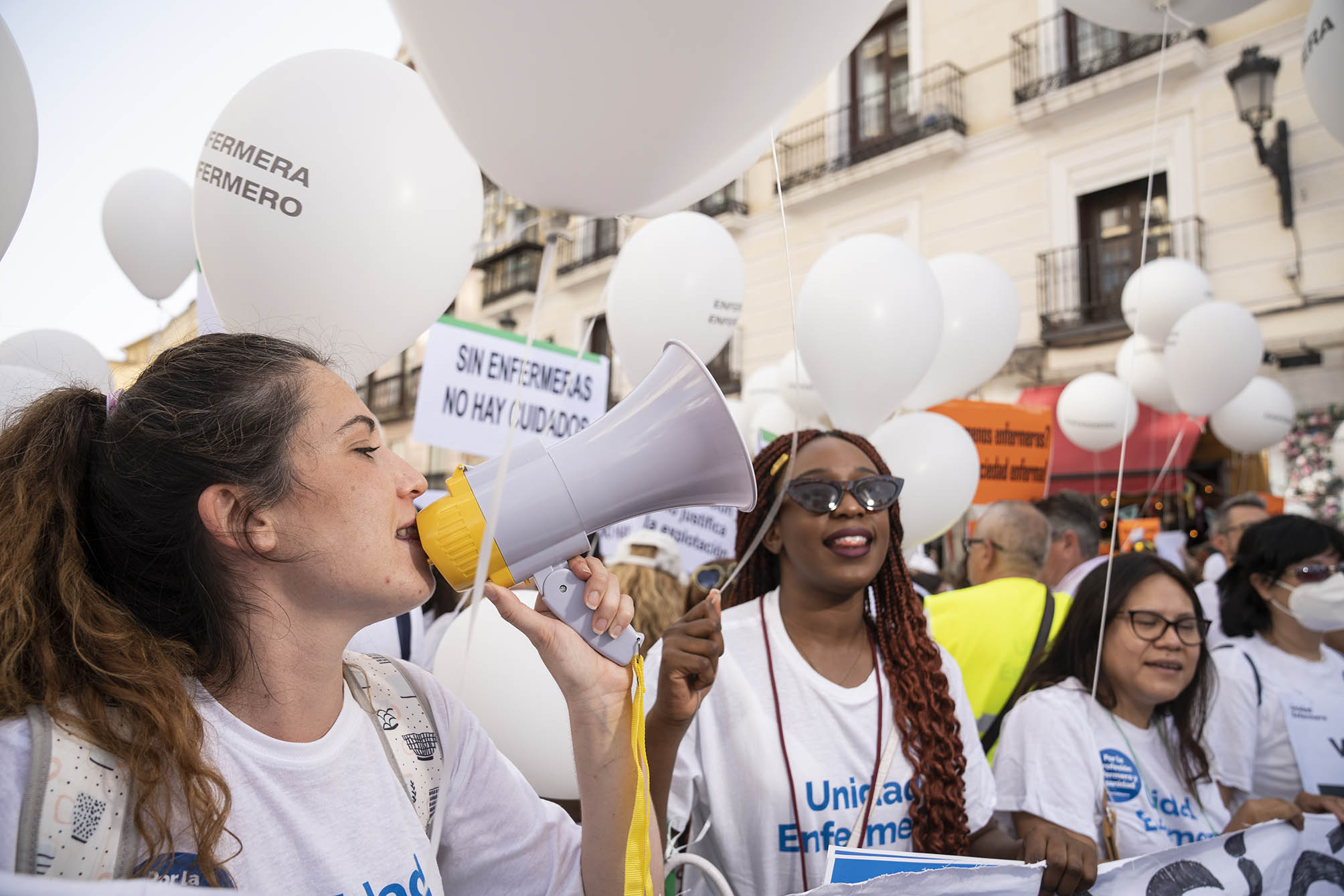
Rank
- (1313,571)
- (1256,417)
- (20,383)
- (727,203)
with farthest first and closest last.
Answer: (727,203), (1256,417), (1313,571), (20,383)

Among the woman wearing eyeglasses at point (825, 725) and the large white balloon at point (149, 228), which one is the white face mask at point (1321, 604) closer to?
the woman wearing eyeglasses at point (825, 725)

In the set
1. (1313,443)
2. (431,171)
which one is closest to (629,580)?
(431,171)

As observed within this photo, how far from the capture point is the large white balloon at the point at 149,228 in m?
3.35

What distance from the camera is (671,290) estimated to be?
142 inches

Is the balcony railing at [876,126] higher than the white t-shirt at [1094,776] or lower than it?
higher

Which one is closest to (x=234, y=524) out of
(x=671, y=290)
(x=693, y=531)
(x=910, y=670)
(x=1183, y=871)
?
(x=910, y=670)

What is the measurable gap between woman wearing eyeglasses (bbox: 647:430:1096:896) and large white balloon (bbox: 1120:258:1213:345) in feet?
14.1

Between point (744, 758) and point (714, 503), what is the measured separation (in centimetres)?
72

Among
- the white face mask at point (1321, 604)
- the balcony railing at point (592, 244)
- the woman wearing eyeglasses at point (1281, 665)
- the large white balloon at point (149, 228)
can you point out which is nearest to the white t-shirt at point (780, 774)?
the woman wearing eyeglasses at point (1281, 665)

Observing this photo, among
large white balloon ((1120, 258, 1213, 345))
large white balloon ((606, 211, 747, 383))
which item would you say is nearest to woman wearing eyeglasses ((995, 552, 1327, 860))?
large white balloon ((606, 211, 747, 383))

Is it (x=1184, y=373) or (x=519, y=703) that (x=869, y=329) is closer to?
(x=519, y=703)

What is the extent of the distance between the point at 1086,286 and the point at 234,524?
9.28 m

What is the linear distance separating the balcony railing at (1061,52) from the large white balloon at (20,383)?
9.43m

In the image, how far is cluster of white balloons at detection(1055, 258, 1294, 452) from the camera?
16.5 feet
